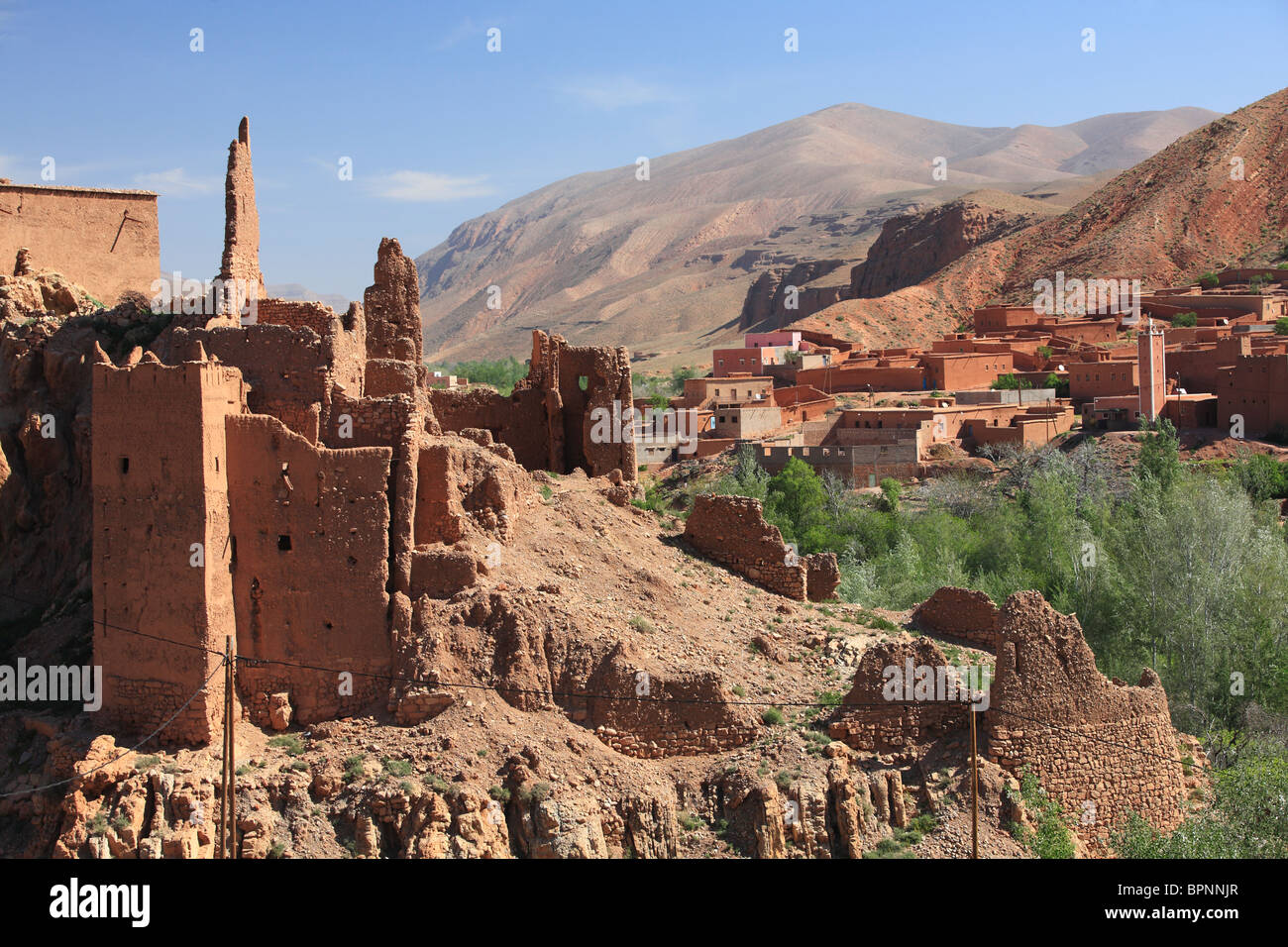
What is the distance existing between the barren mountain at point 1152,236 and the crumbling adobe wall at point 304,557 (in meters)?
63.7

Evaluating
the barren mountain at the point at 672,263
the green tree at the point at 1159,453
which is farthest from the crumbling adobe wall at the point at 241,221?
the barren mountain at the point at 672,263

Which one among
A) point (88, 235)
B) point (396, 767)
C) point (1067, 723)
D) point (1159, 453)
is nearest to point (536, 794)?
point (396, 767)

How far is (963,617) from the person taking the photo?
18.7 metres

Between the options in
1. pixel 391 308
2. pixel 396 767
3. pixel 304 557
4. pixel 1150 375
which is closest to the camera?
pixel 396 767

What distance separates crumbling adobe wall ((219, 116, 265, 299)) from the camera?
19.8 meters

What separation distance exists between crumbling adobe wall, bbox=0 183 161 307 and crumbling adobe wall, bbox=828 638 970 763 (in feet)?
44.9

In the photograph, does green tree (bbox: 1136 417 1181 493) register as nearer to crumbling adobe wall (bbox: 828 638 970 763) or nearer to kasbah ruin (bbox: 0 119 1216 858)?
kasbah ruin (bbox: 0 119 1216 858)

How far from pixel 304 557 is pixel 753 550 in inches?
243

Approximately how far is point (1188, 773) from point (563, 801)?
22.5ft

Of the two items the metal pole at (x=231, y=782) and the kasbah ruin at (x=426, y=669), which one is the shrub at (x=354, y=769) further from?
the metal pole at (x=231, y=782)

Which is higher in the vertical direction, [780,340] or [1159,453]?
[780,340]

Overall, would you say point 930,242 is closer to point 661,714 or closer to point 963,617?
point 963,617
